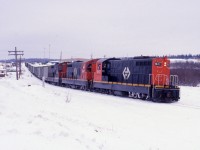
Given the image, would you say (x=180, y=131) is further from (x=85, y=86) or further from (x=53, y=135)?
(x=85, y=86)

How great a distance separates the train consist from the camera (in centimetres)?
2167

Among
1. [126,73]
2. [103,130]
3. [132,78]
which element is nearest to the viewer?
[103,130]

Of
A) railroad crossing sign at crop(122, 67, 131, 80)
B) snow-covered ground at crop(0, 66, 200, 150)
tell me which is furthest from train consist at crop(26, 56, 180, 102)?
snow-covered ground at crop(0, 66, 200, 150)

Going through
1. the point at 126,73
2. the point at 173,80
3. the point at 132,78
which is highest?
Result: the point at 126,73

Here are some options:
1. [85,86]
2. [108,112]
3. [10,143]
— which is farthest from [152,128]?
[85,86]

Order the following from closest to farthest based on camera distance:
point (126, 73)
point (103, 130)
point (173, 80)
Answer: point (103, 130)
point (173, 80)
point (126, 73)

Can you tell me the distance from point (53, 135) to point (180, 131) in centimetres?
576

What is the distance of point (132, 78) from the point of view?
24.5 m

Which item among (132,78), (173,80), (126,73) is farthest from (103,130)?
(126,73)

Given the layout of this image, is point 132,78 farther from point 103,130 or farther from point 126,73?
point 103,130

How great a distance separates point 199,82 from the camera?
2260 inches

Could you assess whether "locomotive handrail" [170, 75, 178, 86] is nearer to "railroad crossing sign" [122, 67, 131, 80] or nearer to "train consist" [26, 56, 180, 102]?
"train consist" [26, 56, 180, 102]

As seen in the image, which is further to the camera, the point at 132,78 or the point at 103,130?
the point at 132,78

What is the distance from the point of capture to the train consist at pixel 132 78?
21.7 metres
